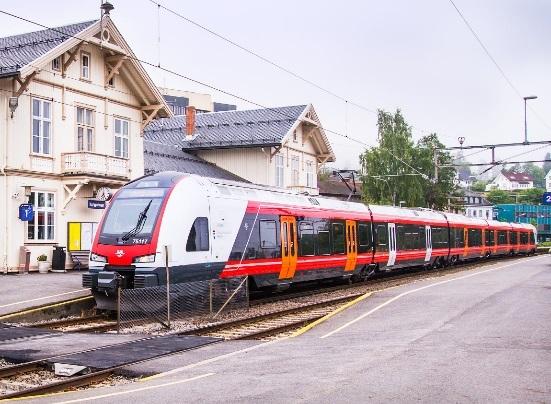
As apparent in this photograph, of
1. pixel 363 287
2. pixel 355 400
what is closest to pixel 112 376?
pixel 355 400

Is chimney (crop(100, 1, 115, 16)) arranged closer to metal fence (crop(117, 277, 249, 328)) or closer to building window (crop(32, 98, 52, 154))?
building window (crop(32, 98, 52, 154))

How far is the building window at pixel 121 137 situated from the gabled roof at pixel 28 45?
4225 mm

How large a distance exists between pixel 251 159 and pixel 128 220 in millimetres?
24498

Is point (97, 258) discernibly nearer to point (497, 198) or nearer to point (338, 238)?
point (338, 238)

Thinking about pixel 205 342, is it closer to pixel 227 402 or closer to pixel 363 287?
pixel 227 402

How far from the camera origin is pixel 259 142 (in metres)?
40.6

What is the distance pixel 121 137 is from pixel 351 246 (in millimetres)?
11219

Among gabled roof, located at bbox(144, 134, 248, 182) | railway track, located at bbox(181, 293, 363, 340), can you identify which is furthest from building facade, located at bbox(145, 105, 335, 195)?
railway track, located at bbox(181, 293, 363, 340)

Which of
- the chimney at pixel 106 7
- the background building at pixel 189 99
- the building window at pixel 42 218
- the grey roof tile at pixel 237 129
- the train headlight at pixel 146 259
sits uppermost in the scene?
the background building at pixel 189 99

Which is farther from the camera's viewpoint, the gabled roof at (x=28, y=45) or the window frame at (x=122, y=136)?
the window frame at (x=122, y=136)

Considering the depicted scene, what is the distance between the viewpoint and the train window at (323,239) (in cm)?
2333

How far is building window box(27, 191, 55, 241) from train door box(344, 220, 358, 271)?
419 inches

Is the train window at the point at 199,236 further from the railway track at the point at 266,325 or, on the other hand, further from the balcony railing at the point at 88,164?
the balcony railing at the point at 88,164

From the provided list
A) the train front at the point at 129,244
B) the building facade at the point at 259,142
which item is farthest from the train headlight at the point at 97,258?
Answer: the building facade at the point at 259,142
